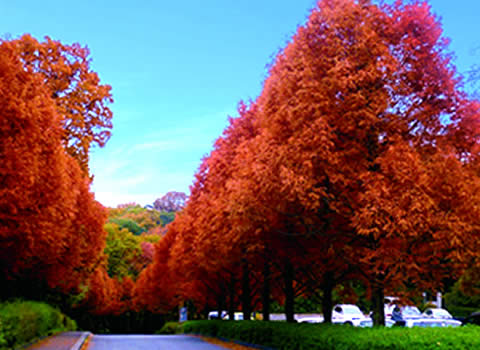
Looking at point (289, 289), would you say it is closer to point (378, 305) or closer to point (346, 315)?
point (378, 305)

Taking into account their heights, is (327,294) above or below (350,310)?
below

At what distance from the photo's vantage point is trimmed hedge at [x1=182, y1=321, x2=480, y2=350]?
9.98 metres

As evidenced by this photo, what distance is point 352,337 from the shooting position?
1251 cm

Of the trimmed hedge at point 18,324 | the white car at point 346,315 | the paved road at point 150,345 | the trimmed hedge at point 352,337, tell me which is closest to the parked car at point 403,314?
the white car at point 346,315

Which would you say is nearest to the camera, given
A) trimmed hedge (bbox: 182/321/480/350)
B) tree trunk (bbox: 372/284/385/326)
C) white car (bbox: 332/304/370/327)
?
trimmed hedge (bbox: 182/321/480/350)

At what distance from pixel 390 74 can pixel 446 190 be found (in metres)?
3.16

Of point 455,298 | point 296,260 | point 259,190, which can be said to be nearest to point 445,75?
point 259,190

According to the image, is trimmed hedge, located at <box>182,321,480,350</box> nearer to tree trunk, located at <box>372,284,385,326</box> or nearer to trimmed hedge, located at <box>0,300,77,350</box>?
tree trunk, located at <box>372,284,385,326</box>

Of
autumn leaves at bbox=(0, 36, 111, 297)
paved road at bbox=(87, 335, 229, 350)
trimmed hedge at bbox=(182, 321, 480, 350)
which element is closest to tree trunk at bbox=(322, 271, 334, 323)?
trimmed hedge at bbox=(182, 321, 480, 350)

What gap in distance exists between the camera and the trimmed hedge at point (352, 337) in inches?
393

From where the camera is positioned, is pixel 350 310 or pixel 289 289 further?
pixel 350 310

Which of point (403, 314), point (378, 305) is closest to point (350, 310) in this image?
point (403, 314)

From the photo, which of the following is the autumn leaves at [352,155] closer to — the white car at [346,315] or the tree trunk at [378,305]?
the tree trunk at [378,305]

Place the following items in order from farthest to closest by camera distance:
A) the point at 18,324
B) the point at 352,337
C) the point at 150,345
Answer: the point at 150,345 < the point at 18,324 < the point at 352,337
